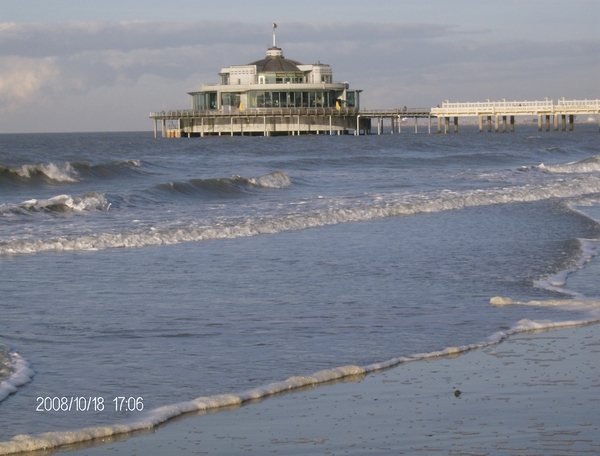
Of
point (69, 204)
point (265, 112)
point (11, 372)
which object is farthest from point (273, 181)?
point (265, 112)

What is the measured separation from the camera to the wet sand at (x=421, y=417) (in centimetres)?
486

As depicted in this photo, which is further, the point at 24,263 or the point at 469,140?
the point at 469,140

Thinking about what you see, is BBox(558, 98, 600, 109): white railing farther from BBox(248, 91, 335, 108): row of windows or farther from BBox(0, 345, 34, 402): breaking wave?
BBox(0, 345, 34, 402): breaking wave

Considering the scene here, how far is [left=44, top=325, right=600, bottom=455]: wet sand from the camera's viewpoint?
4859 millimetres

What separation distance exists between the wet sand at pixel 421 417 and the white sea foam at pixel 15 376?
106 cm

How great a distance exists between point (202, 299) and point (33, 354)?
2.45 m

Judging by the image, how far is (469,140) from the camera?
196 ft

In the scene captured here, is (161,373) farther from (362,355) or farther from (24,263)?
(24,263)

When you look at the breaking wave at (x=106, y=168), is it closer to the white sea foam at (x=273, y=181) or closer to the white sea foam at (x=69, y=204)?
the white sea foam at (x=273, y=181)

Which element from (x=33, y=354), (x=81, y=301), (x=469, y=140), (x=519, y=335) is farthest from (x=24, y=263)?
(x=469, y=140)

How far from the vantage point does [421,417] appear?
5.32 m

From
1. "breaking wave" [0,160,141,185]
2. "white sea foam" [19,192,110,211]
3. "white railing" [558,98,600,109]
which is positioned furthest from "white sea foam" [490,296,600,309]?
"white railing" [558,98,600,109]

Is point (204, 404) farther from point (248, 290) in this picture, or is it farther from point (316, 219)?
point (316, 219)

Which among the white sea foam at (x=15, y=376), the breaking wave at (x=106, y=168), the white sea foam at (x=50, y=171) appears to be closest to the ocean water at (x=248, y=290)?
the white sea foam at (x=15, y=376)
